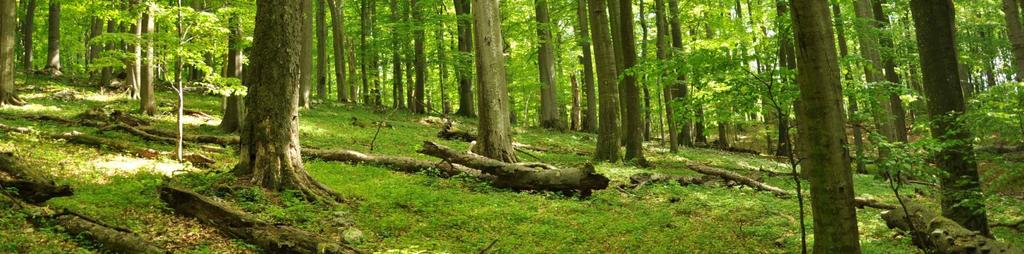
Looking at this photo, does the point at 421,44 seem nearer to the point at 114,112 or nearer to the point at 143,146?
the point at 114,112

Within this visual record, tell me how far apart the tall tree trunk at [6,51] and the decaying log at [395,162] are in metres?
9.31

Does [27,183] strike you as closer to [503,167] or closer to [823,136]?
[503,167]

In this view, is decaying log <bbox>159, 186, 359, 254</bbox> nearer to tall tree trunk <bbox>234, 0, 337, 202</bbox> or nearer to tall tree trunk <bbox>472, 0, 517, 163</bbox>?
tall tree trunk <bbox>234, 0, 337, 202</bbox>

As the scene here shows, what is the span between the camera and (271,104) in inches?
314

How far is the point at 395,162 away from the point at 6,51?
37.5 feet

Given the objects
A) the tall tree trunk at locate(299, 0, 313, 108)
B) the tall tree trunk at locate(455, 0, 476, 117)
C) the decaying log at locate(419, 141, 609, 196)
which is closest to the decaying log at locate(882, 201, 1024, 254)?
the decaying log at locate(419, 141, 609, 196)

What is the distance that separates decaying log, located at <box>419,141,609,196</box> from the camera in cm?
973

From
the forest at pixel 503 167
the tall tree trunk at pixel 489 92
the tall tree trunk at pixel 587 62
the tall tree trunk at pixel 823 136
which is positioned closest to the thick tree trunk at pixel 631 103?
the forest at pixel 503 167

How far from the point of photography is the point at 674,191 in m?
11.3

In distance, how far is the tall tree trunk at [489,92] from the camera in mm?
11688

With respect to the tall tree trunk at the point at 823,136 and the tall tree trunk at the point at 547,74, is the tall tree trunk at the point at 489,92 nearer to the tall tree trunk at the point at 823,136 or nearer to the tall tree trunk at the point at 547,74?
the tall tree trunk at the point at 823,136

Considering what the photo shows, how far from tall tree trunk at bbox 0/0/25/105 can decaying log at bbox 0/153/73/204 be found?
10.7 metres

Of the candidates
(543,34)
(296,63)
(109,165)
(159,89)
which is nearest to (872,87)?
(296,63)

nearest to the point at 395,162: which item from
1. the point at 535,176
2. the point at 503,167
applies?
the point at 503,167
